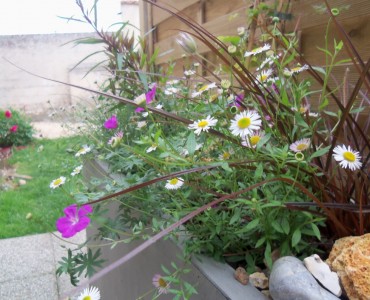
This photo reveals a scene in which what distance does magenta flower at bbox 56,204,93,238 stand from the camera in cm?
73

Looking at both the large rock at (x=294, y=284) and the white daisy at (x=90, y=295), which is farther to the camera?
the white daisy at (x=90, y=295)

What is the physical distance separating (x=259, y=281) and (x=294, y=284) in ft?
0.32

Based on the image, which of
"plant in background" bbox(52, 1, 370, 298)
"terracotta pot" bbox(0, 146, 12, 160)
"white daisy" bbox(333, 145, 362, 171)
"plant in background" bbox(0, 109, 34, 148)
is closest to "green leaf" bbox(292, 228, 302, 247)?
"plant in background" bbox(52, 1, 370, 298)

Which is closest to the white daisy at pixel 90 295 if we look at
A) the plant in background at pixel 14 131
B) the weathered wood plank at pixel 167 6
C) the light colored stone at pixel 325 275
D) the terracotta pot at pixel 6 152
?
the light colored stone at pixel 325 275

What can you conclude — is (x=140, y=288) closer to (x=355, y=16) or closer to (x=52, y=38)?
(x=355, y=16)

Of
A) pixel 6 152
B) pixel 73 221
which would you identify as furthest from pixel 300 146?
pixel 6 152

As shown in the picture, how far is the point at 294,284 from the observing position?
54 cm

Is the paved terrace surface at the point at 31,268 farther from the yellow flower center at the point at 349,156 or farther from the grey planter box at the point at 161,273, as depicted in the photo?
the yellow flower center at the point at 349,156

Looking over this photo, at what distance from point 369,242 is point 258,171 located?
0.19m

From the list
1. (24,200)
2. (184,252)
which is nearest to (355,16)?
(184,252)

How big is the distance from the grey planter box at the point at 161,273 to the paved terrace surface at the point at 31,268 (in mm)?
831

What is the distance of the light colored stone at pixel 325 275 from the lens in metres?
0.58

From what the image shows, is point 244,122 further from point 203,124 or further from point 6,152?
point 6,152

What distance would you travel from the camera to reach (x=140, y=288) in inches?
36.7
